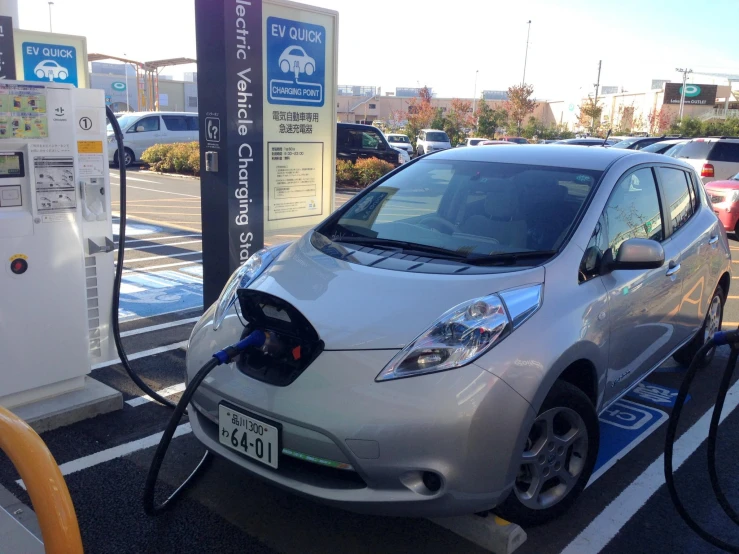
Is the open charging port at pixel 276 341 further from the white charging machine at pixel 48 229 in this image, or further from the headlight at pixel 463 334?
the white charging machine at pixel 48 229

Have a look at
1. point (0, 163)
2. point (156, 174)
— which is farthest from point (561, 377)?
point (156, 174)

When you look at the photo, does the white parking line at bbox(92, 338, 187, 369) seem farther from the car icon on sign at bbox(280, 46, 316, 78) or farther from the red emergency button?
the car icon on sign at bbox(280, 46, 316, 78)

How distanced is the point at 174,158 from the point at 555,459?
18458 mm

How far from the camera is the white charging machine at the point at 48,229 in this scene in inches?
139

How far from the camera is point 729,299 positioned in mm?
7512

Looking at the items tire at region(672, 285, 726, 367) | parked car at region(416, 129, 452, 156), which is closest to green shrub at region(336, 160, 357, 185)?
parked car at region(416, 129, 452, 156)

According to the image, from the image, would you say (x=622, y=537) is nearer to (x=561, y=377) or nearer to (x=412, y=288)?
(x=561, y=377)

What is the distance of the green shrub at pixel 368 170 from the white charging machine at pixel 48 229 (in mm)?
14088

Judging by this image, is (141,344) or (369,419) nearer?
(369,419)

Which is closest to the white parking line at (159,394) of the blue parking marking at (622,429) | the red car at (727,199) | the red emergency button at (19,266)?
the red emergency button at (19,266)

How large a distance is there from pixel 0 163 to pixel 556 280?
9.74 feet

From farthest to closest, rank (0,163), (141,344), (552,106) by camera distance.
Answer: (552,106), (141,344), (0,163)

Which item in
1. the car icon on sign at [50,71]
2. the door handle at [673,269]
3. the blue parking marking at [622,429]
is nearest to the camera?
the blue parking marking at [622,429]

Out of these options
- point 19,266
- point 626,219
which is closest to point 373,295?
point 626,219
